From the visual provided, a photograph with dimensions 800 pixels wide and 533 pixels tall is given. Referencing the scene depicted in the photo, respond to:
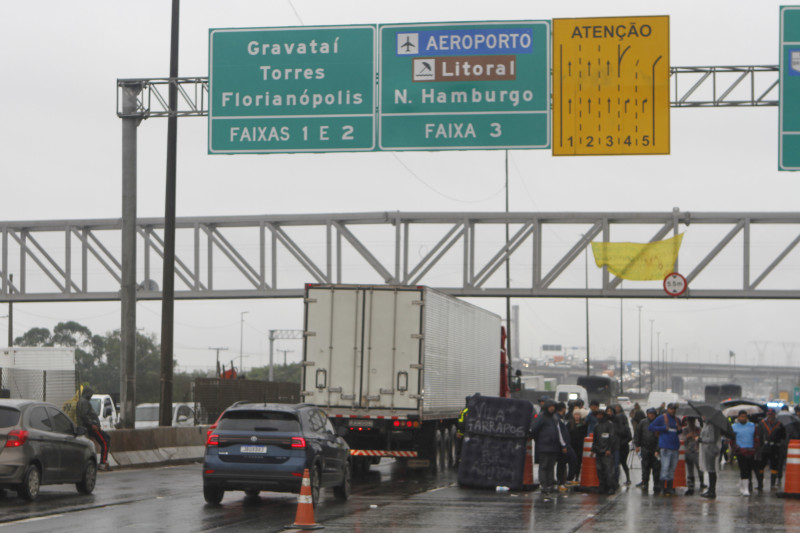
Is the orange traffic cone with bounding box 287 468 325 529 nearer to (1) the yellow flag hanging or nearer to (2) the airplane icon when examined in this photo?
(2) the airplane icon

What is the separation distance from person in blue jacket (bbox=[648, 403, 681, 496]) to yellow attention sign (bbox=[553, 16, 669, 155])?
5.17 metres

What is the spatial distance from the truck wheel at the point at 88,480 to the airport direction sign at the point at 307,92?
24.5 feet

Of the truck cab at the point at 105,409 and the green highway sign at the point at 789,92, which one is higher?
the green highway sign at the point at 789,92

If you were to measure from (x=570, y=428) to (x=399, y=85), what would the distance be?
775 cm

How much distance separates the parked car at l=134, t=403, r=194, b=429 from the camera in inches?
1547

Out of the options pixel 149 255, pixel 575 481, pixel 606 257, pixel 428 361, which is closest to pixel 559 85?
pixel 428 361

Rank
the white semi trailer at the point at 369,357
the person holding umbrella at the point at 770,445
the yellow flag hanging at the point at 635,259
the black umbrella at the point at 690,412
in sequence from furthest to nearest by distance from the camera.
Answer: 1. the yellow flag hanging at the point at 635,259
2. the white semi trailer at the point at 369,357
3. the black umbrella at the point at 690,412
4. the person holding umbrella at the point at 770,445

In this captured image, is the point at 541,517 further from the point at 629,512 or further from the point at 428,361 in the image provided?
the point at 428,361

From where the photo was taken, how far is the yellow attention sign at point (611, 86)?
23.8 m

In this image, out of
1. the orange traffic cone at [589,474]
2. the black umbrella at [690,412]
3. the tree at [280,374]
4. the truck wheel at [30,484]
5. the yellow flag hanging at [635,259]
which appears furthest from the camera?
the tree at [280,374]

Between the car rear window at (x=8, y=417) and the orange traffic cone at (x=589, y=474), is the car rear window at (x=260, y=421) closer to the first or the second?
the car rear window at (x=8, y=417)

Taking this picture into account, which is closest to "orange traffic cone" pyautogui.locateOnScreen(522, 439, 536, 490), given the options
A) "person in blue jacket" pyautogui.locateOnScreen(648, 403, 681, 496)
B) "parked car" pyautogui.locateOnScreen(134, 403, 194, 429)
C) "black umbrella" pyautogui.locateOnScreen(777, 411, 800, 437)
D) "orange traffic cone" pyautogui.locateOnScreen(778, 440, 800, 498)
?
"person in blue jacket" pyautogui.locateOnScreen(648, 403, 681, 496)

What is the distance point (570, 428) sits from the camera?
2477 cm

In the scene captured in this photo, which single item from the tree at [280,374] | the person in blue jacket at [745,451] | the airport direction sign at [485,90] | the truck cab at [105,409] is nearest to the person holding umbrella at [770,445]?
the person in blue jacket at [745,451]
